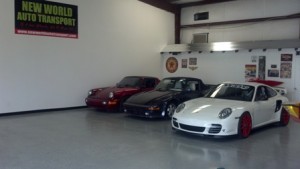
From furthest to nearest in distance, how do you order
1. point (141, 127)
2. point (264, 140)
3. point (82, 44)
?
point (82, 44)
point (141, 127)
point (264, 140)

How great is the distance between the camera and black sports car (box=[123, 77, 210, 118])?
301 inches

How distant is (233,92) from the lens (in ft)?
21.8

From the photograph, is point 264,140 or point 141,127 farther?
point 141,127

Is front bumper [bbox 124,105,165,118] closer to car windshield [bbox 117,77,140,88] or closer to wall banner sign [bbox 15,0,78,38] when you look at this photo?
car windshield [bbox 117,77,140,88]

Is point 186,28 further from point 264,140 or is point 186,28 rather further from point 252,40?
point 264,140

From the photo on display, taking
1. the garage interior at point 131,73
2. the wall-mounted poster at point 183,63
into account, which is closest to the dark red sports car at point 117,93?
the garage interior at point 131,73

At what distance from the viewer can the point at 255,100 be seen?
6.32 metres

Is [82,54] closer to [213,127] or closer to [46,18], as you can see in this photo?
[46,18]

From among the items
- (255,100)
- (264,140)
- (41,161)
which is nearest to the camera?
(41,161)

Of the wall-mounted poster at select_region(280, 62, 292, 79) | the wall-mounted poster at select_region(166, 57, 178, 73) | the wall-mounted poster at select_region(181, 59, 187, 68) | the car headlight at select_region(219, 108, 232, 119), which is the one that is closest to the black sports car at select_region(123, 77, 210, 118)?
the car headlight at select_region(219, 108, 232, 119)

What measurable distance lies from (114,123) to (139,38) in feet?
17.9

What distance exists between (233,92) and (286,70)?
4.93 metres

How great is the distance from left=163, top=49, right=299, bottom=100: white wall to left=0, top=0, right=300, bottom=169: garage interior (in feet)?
0.13

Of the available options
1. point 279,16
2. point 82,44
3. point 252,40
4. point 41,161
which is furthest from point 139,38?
point 41,161
